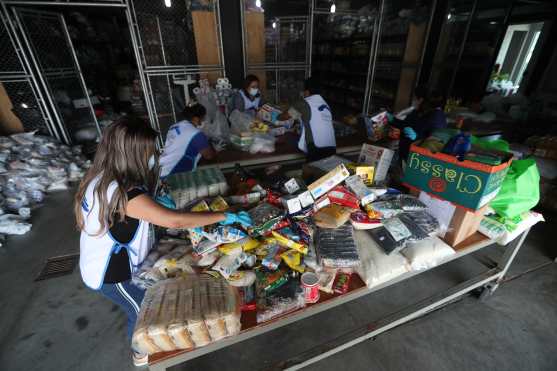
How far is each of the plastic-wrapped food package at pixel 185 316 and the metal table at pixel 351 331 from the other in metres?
0.04

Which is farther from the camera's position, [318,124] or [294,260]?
[318,124]

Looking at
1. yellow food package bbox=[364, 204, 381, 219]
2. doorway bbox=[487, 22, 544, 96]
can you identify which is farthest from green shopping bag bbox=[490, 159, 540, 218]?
doorway bbox=[487, 22, 544, 96]

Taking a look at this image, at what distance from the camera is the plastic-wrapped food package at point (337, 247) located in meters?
1.23

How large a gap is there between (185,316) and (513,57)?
1105 centimetres

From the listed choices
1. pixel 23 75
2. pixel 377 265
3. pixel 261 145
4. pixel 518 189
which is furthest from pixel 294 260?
pixel 23 75

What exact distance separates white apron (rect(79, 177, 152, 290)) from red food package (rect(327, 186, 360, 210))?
985 mm

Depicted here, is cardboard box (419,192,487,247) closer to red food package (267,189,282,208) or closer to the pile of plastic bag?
red food package (267,189,282,208)

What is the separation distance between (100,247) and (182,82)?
379cm

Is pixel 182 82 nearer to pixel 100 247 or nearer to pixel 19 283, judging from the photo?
pixel 19 283

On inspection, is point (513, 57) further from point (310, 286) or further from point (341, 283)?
point (310, 286)

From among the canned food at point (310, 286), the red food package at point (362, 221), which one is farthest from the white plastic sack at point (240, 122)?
the canned food at point (310, 286)

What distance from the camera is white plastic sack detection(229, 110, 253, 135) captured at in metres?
3.14

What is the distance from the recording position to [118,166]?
1136mm

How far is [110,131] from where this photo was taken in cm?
113
